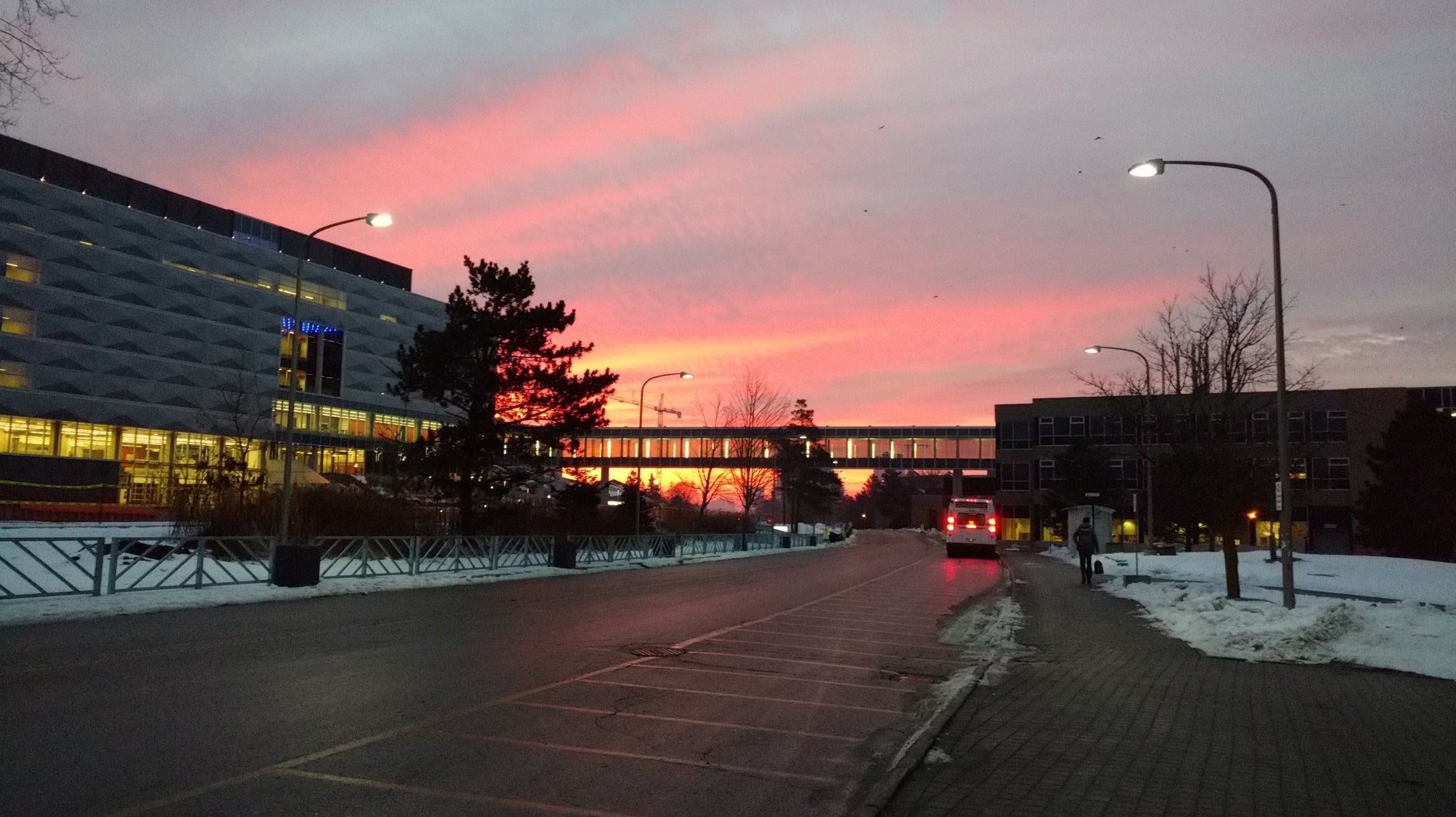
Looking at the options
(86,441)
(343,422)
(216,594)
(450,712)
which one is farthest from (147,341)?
(450,712)

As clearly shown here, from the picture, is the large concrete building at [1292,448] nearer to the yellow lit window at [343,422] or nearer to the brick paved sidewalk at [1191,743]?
the brick paved sidewalk at [1191,743]

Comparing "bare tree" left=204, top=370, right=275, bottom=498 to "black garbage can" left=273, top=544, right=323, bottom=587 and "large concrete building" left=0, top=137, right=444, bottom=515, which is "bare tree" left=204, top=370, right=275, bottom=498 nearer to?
"large concrete building" left=0, top=137, right=444, bottom=515

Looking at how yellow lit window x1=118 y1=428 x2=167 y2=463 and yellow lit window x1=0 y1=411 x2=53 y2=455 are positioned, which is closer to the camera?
yellow lit window x1=0 y1=411 x2=53 y2=455

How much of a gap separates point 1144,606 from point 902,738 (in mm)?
15391

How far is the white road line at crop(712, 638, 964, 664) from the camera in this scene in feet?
42.0

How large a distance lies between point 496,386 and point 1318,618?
29111 millimetres

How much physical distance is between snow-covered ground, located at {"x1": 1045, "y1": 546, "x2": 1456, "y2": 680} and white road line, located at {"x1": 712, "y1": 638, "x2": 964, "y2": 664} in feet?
13.7

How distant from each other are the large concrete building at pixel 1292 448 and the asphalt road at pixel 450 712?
2908 centimetres

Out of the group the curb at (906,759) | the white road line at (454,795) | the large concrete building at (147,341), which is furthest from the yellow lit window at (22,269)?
the curb at (906,759)

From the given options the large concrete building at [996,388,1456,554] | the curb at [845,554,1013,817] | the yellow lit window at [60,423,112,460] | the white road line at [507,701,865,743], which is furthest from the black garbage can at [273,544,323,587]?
the yellow lit window at [60,423,112,460]

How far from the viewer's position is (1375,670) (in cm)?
1223

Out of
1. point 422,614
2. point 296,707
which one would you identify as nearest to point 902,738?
point 296,707

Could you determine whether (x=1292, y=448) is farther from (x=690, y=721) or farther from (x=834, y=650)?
(x=690, y=721)

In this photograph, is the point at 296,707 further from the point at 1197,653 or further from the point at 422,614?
the point at 1197,653
